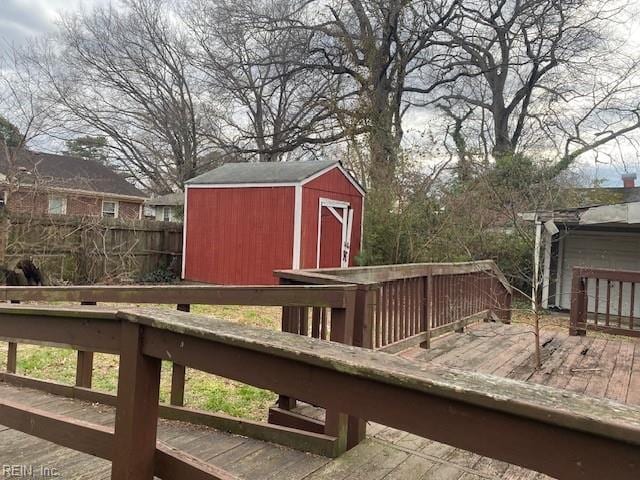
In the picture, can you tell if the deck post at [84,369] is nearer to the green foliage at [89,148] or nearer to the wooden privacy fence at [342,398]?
the wooden privacy fence at [342,398]

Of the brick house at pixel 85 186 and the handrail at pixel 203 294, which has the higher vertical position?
the brick house at pixel 85 186

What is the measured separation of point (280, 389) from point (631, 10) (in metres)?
19.3

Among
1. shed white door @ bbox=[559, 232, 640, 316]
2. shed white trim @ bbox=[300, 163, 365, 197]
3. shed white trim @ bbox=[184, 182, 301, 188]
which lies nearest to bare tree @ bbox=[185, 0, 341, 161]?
shed white trim @ bbox=[300, 163, 365, 197]

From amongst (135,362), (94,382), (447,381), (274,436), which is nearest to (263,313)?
(94,382)

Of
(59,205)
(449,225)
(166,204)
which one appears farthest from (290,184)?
(166,204)

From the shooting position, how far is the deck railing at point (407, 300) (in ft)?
9.51

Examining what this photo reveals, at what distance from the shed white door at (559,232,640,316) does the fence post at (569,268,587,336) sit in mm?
3803

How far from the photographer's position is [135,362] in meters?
1.34

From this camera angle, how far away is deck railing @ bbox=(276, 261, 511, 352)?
290 cm

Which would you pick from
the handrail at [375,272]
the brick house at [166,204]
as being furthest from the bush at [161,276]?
the brick house at [166,204]

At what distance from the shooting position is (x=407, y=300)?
4.39 meters

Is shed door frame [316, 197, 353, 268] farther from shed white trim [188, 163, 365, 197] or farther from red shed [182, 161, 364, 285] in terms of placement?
shed white trim [188, 163, 365, 197]

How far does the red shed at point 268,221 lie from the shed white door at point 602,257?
5049 mm

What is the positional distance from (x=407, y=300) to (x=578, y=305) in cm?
317
